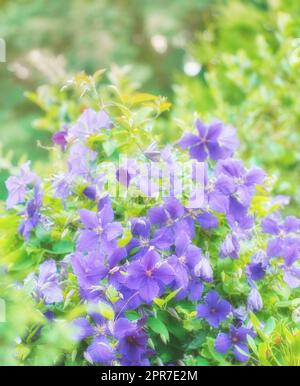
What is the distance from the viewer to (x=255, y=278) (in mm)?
1482

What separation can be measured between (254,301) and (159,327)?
0.24 m

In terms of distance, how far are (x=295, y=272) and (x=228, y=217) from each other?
21 cm

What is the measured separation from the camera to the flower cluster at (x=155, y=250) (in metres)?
1.28

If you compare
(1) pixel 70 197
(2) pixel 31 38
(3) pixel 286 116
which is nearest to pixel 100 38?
(2) pixel 31 38

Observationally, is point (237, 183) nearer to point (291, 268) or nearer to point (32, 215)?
point (291, 268)

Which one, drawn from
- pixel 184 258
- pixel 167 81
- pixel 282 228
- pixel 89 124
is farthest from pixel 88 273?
pixel 167 81

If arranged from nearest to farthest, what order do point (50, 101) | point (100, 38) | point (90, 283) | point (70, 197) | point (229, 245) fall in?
point (90, 283)
point (229, 245)
point (70, 197)
point (50, 101)
point (100, 38)

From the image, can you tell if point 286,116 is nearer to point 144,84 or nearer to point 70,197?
→ point 70,197

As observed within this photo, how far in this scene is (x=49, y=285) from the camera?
133 cm

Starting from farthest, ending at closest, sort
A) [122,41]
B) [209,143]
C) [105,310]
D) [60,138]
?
[122,41], [60,138], [209,143], [105,310]

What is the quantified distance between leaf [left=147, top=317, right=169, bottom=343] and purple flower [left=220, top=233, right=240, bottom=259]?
0.22 metres

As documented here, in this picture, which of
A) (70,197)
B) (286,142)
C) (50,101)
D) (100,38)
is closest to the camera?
(70,197)

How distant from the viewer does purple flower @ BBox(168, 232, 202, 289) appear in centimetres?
132

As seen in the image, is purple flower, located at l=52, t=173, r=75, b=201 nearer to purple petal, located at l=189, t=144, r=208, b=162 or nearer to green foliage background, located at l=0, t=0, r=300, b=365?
green foliage background, located at l=0, t=0, r=300, b=365
